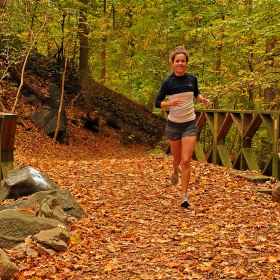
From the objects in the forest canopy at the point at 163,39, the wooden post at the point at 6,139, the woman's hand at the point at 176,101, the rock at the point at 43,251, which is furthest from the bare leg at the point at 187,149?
the forest canopy at the point at 163,39

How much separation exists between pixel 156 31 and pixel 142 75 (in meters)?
3.29

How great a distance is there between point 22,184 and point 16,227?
2.07m

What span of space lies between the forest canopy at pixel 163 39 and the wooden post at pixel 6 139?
659 centimetres

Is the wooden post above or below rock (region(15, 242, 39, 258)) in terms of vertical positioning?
above

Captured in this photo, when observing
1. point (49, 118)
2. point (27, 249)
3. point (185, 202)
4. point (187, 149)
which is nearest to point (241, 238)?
point (185, 202)

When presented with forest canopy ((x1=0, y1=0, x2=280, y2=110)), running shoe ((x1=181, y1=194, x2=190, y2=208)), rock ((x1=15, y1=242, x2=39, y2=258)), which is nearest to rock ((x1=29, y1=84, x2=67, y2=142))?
forest canopy ((x1=0, y1=0, x2=280, y2=110))

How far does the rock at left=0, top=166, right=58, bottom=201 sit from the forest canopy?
6.85 meters

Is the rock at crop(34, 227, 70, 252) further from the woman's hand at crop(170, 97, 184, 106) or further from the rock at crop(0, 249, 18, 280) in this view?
the woman's hand at crop(170, 97, 184, 106)

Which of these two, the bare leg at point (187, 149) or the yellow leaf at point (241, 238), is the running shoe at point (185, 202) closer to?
the bare leg at point (187, 149)

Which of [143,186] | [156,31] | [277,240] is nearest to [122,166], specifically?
[143,186]

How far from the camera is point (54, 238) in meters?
4.80

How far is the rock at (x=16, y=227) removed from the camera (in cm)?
488

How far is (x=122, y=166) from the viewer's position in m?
9.81

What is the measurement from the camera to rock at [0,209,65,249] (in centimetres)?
488
